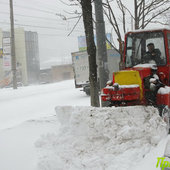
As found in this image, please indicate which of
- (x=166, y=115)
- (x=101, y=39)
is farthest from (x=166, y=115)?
(x=101, y=39)

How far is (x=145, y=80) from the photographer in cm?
544

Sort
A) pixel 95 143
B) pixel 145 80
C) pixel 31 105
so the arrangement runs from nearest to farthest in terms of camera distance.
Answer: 1. pixel 95 143
2. pixel 145 80
3. pixel 31 105

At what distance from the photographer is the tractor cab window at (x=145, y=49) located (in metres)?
6.11

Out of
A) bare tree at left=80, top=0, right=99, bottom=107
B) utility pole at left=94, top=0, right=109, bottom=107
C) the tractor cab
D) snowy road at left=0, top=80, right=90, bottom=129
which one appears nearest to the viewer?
the tractor cab

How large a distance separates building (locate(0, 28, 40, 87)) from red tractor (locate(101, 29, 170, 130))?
→ 3289 cm

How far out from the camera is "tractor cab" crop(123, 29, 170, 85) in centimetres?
605

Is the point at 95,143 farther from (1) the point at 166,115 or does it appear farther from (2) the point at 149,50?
(2) the point at 149,50

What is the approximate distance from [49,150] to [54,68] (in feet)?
156

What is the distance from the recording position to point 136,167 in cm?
393

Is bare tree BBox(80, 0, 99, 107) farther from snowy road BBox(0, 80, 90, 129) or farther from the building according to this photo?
the building

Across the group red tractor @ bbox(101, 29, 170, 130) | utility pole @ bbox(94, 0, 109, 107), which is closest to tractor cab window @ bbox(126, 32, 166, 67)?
red tractor @ bbox(101, 29, 170, 130)

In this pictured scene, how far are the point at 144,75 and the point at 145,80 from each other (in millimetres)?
118

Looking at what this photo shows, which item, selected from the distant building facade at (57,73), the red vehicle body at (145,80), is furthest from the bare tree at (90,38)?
the distant building facade at (57,73)

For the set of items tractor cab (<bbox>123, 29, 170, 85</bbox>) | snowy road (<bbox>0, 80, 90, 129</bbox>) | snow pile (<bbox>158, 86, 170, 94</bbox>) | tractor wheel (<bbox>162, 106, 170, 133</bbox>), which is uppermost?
tractor cab (<bbox>123, 29, 170, 85</bbox>)
